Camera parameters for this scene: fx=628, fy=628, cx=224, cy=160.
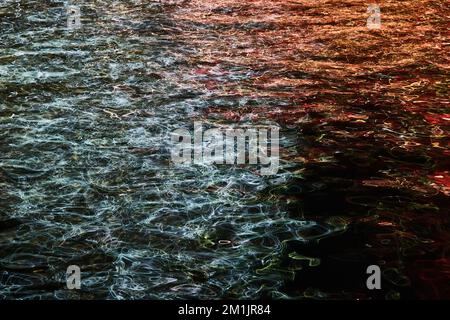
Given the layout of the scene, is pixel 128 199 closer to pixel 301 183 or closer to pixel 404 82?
pixel 301 183

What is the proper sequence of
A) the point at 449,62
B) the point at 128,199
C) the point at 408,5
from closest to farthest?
the point at 128,199 → the point at 449,62 → the point at 408,5

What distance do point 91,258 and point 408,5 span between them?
37.3ft

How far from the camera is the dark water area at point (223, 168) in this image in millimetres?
4684

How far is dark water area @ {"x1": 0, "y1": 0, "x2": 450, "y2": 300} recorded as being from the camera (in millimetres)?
4684

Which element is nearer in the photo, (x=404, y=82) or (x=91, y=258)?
(x=91, y=258)

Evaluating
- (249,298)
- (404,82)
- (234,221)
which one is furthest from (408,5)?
(249,298)

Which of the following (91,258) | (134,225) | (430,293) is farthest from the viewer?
(134,225)

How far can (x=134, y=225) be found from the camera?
17.4 feet

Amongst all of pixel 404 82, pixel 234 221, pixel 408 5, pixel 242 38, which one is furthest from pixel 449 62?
pixel 234 221

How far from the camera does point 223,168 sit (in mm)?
6309

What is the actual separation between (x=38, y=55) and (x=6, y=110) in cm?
235

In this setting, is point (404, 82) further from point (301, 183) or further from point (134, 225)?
point (134, 225)

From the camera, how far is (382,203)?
5590 mm

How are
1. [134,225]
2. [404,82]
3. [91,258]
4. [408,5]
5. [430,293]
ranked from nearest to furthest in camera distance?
[430,293], [91,258], [134,225], [404,82], [408,5]
